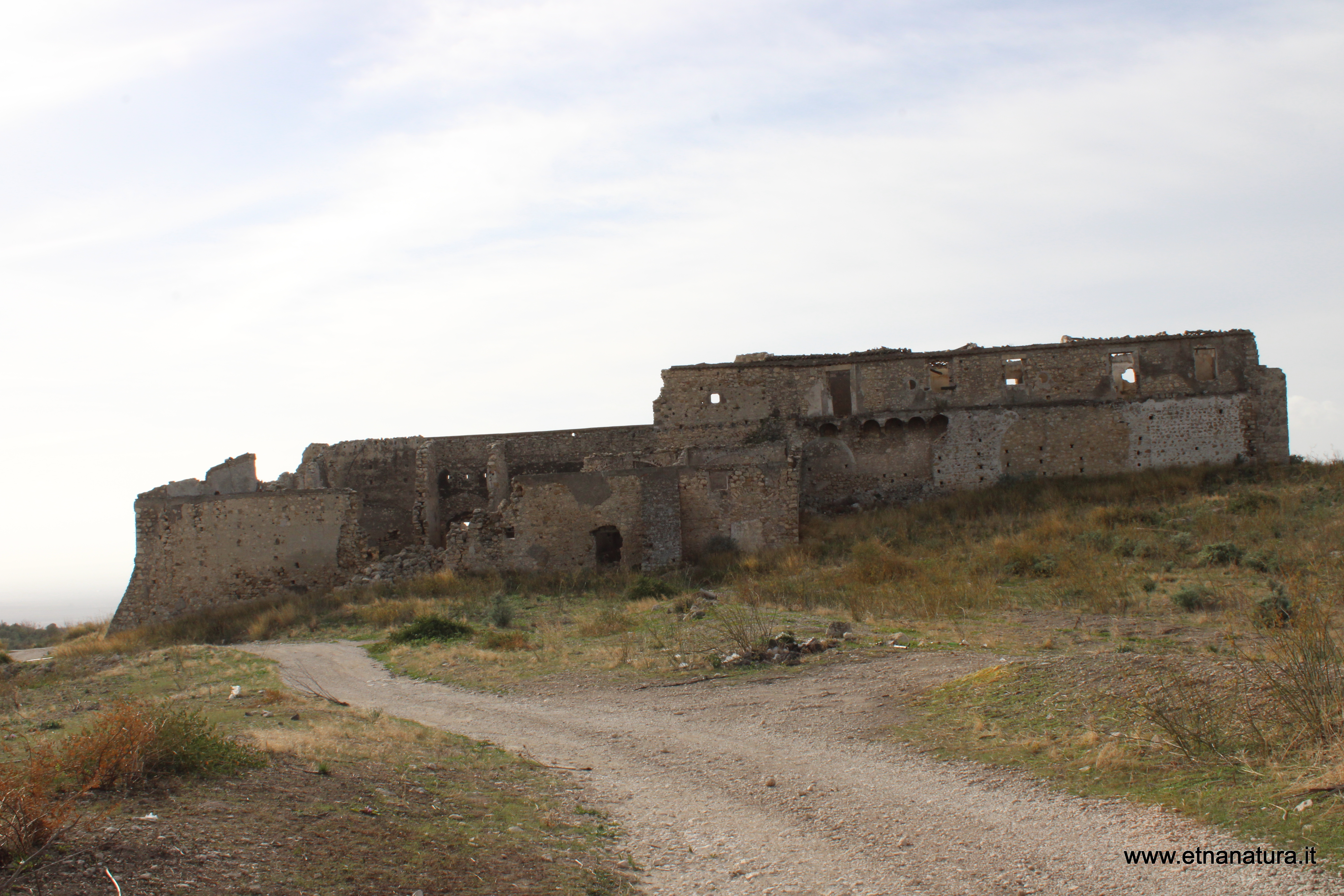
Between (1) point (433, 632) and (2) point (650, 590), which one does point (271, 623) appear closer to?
(1) point (433, 632)

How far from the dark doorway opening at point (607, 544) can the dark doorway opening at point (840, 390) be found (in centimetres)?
786

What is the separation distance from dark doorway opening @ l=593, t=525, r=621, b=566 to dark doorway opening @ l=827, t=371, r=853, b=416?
7.86m

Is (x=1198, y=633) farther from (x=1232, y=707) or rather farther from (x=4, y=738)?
(x=4, y=738)

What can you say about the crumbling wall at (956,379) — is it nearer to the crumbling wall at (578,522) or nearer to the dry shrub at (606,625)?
the crumbling wall at (578,522)

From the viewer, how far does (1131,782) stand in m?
6.43

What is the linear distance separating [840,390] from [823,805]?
22.4m

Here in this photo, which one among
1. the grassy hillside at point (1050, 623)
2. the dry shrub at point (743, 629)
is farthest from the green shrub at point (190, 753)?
the dry shrub at point (743, 629)

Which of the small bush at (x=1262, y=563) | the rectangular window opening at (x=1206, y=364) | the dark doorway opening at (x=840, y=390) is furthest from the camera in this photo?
the dark doorway opening at (x=840, y=390)

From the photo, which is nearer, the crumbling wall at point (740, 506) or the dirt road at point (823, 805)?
the dirt road at point (823, 805)

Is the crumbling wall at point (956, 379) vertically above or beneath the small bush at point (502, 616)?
above

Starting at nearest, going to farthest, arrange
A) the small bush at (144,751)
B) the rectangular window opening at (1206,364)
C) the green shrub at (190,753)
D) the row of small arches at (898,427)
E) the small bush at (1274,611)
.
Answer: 1. the small bush at (144,751)
2. the green shrub at (190,753)
3. the small bush at (1274,611)
4. the rectangular window opening at (1206,364)
5. the row of small arches at (898,427)

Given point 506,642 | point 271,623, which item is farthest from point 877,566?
point 271,623

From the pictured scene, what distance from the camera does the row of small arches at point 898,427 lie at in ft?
89.7

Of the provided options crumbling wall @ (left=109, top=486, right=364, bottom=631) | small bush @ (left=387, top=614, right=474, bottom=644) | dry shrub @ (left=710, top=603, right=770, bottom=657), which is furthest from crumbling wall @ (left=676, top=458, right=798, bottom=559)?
crumbling wall @ (left=109, top=486, right=364, bottom=631)
